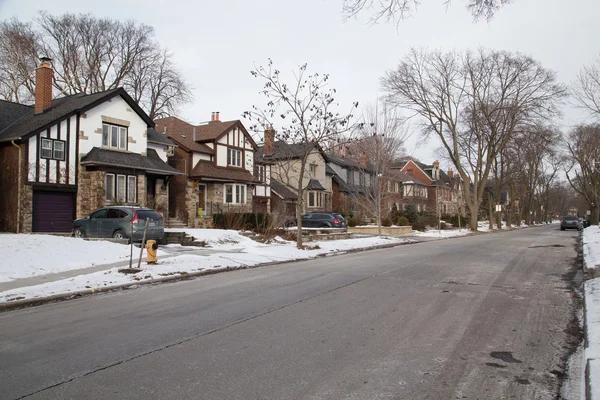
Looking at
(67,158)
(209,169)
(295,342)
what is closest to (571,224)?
(209,169)

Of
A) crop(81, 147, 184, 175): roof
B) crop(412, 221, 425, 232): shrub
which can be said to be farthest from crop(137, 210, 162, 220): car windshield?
crop(412, 221, 425, 232): shrub

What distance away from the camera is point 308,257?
1747 cm

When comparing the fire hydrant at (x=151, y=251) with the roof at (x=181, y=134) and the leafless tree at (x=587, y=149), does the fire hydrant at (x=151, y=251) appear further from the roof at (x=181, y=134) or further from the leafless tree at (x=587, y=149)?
the leafless tree at (x=587, y=149)

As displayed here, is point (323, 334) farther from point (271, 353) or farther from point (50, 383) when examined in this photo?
point (50, 383)

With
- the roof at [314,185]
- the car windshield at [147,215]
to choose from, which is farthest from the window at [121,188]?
the roof at [314,185]

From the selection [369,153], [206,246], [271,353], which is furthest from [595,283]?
[369,153]

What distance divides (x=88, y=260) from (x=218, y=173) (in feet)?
66.5

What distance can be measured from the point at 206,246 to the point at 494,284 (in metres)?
12.0

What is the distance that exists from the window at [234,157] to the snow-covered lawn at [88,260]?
1740 centimetres

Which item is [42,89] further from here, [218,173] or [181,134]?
[218,173]

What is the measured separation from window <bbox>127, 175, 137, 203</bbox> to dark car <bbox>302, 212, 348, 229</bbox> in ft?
41.6

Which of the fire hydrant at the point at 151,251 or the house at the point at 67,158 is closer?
the fire hydrant at the point at 151,251

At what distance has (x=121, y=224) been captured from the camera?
18250 millimetres

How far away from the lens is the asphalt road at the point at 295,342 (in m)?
4.41
